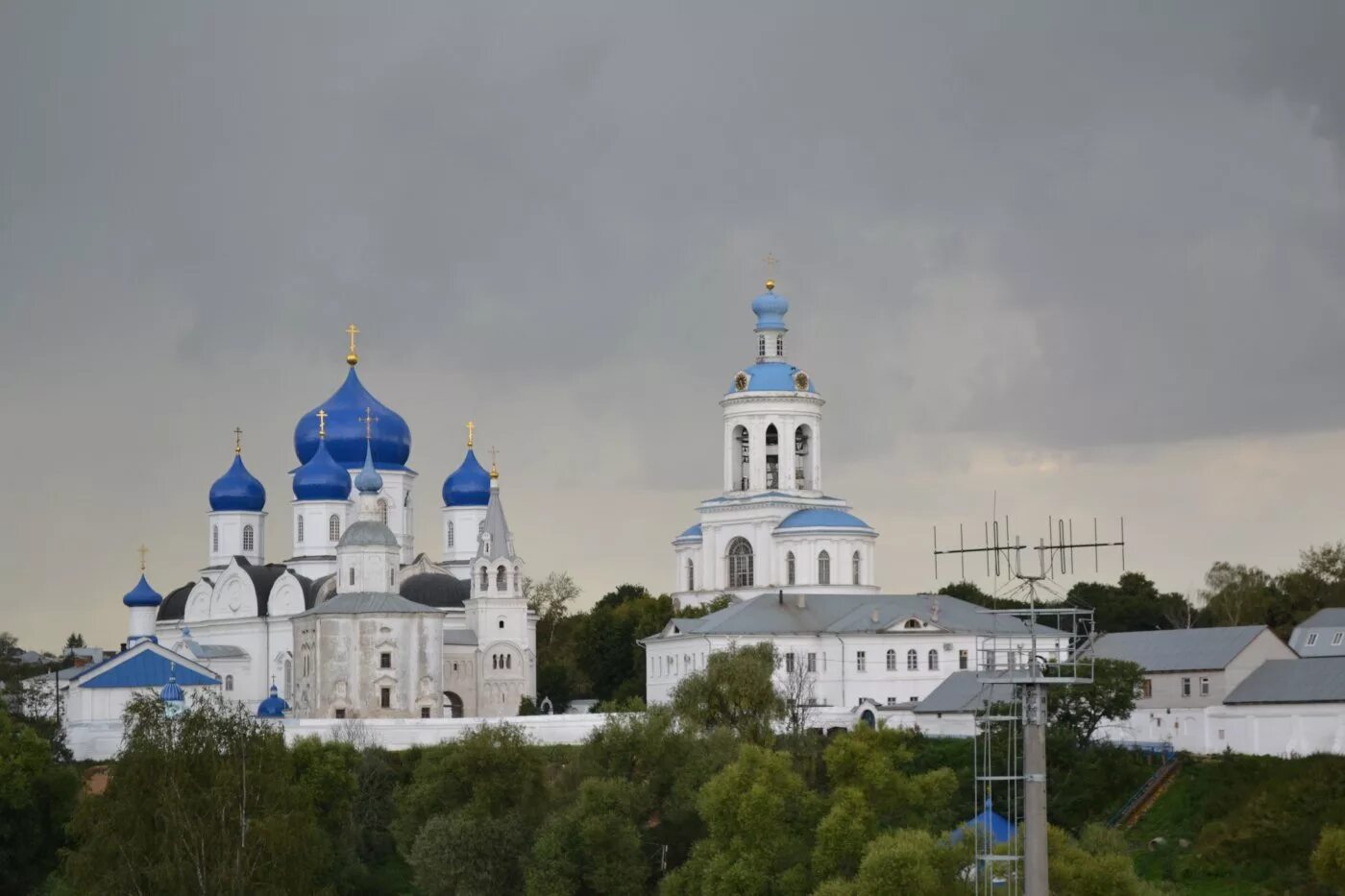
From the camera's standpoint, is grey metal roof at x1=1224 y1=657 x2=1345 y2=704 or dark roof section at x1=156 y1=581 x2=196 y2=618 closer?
grey metal roof at x1=1224 y1=657 x2=1345 y2=704

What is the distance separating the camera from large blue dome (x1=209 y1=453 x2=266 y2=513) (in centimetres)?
7706

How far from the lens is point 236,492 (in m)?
77.1

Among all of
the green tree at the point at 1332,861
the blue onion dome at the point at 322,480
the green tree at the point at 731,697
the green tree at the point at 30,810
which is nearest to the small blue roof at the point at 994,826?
the green tree at the point at 1332,861

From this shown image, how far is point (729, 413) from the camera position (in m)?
74.2

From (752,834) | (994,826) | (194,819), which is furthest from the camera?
(994,826)

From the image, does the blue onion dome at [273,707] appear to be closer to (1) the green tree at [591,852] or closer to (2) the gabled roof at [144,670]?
(2) the gabled roof at [144,670]

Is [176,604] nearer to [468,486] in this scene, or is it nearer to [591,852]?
[468,486]

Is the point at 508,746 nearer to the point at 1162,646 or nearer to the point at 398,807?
the point at 398,807

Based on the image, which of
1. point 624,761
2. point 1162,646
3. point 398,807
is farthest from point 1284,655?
point 398,807

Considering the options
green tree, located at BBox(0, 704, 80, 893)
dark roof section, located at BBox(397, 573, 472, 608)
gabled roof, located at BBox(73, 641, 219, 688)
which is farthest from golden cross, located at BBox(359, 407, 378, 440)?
green tree, located at BBox(0, 704, 80, 893)

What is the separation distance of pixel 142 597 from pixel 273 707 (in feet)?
40.9

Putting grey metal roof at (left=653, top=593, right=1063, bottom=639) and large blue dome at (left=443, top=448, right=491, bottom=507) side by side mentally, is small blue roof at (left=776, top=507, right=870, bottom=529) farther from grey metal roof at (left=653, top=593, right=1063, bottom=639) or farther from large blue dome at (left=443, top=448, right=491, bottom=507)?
large blue dome at (left=443, top=448, right=491, bottom=507)

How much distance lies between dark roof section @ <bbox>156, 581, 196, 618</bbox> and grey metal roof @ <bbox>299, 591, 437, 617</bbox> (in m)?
12.4

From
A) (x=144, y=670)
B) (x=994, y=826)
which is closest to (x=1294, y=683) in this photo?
(x=994, y=826)
